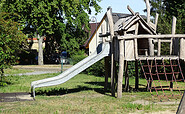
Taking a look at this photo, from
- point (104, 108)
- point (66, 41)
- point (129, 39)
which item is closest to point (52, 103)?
point (104, 108)

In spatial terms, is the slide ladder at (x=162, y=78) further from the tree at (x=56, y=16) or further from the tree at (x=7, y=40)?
the tree at (x=56, y=16)

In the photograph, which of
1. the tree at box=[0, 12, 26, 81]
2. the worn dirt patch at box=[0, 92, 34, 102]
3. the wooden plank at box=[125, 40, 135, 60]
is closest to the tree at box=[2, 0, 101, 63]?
the tree at box=[0, 12, 26, 81]

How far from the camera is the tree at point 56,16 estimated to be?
1336 inches

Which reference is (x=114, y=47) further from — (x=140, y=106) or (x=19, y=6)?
(x=19, y=6)

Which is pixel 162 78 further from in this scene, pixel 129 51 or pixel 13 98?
pixel 13 98

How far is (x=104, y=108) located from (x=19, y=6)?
27362 millimetres

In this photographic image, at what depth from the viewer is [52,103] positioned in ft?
33.0

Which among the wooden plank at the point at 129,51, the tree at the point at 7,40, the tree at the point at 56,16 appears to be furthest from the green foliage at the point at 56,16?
the wooden plank at the point at 129,51

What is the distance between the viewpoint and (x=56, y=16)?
36906 millimetres

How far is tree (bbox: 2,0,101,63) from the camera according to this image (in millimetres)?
33938

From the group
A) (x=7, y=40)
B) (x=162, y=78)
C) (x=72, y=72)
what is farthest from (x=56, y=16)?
(x=72, y=72)

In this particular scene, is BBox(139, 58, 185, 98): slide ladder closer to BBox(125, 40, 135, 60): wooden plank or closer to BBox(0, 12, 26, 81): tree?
BBox(125, 40, 135, 60): wooden plank

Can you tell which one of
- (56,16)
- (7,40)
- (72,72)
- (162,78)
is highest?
(56,16)

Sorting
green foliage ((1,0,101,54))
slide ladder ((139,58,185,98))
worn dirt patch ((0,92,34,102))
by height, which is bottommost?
worn dirt patch ((0,92,34,102))
